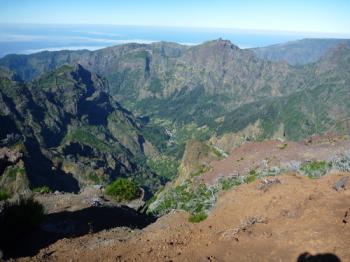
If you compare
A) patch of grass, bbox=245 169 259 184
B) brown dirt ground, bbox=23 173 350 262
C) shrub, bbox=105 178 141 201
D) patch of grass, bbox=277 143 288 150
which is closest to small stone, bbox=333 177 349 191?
brown dirt ground, bbox=23 173 350 262

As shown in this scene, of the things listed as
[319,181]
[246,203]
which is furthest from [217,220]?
[319,181]

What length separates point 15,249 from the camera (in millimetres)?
30219

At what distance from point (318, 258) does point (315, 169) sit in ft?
68.2

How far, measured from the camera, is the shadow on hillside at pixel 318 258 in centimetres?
2049

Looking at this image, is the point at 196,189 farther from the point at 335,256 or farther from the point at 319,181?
the point at 335,256

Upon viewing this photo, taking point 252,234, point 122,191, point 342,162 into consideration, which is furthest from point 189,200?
point 252,234

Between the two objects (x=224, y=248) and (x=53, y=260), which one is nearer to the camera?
(x=224, y=248)

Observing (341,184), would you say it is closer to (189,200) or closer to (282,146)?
(189,200)

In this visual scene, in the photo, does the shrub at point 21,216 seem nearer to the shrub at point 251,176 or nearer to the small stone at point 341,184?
the shrub at point 251,176

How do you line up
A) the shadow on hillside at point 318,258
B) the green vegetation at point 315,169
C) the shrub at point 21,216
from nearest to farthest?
the shadow on hillside at point 318,258
the shrub at point 21,216
the green vegetation at point 315,169

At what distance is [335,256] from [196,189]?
29056 mm

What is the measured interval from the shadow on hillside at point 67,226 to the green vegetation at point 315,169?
54.2ft

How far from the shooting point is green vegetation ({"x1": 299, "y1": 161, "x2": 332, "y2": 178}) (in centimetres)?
3888

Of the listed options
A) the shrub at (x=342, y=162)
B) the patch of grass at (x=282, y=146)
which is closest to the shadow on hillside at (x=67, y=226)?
the shrub at (x=342, y=162)
